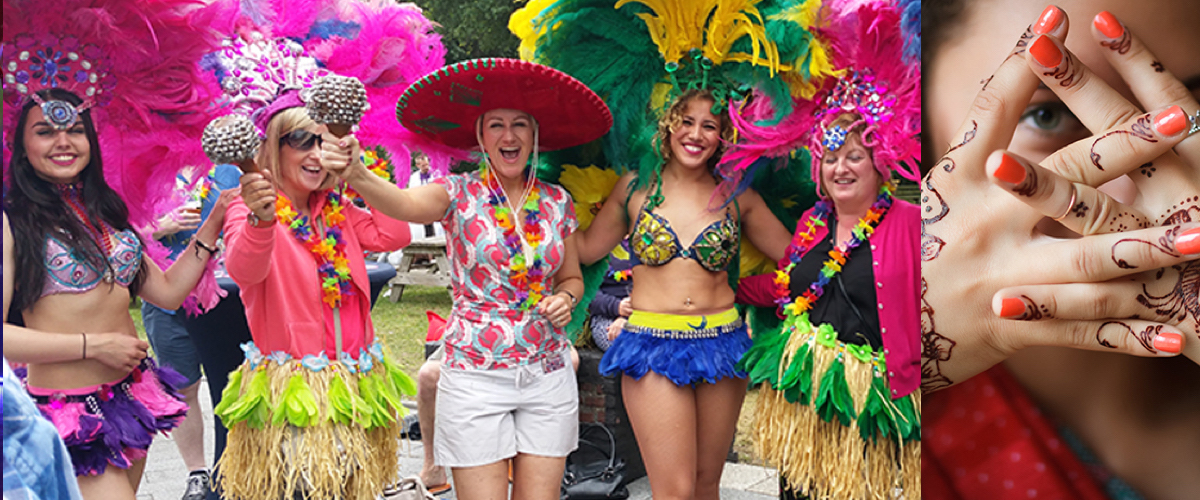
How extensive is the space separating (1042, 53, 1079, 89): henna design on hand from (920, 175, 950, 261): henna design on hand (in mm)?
241

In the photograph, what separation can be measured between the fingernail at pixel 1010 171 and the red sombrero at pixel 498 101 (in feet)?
5.04

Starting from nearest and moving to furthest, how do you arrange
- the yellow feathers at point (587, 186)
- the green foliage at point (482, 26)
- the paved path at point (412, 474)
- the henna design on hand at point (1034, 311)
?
the henna design on hand at point (1034, 311)
the yellow feathers at point (587, 186)
the paved path at point (412, 474)
the green foliage at point (482, 26)

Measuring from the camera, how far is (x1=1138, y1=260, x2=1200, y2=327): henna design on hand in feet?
3.95

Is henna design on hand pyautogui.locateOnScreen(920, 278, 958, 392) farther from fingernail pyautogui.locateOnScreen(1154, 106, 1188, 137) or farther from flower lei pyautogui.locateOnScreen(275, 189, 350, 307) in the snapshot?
flower lei pyautogui.locateOnScreen(275, 189, 350, 307)

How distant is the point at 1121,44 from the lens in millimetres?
1242

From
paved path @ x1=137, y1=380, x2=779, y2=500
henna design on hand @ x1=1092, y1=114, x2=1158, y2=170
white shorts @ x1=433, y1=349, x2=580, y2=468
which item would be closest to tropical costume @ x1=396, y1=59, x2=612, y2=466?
white shorts @ x1=433, y1=349, x2=580, y2=468

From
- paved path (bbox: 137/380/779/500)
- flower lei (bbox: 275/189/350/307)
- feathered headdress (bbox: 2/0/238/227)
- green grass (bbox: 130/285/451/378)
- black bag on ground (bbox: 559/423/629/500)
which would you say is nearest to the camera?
feathered headdress (bbox: 2/0/238/227)

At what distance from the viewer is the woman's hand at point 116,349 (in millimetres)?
2168

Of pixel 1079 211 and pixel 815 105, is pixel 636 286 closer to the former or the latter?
pixel 815 105

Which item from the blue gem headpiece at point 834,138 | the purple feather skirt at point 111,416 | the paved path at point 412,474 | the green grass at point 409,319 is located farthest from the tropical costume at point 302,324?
the green grass at point 409,319

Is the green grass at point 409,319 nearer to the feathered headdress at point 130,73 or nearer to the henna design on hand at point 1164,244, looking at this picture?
→ the feathered headdress at point 130,73

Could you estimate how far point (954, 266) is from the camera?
1394mm

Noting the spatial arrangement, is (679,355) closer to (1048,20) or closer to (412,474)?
(1048,20)

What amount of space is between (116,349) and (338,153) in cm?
80
